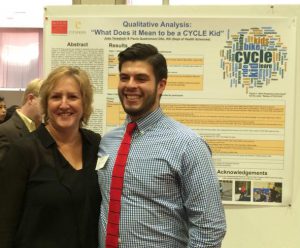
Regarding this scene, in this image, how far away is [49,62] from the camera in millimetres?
2307

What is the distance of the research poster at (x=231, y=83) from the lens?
217cm

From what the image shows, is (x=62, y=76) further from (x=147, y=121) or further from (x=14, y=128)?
(x=14, y=128)

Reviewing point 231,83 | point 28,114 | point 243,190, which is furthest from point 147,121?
point 28,114

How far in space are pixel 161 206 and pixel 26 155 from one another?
0.57 metres

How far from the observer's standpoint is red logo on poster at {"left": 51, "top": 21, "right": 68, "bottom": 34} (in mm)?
2278

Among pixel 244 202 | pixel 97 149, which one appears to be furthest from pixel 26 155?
pixel 244 202

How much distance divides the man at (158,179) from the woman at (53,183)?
0.11 metres

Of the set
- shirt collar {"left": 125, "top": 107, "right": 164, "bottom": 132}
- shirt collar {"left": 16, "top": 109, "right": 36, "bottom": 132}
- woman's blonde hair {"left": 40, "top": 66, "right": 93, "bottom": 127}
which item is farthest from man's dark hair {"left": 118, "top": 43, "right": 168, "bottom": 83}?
shirt collar {"left": 16, "top": 109, "right": 36, "bottom": 132}

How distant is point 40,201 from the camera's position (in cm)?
159

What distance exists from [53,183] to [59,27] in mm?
1032

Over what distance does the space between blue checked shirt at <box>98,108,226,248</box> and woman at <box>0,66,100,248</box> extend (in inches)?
7.9

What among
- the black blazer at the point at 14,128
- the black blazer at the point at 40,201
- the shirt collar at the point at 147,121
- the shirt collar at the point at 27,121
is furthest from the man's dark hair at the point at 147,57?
the shirt collar at the point at 27,121

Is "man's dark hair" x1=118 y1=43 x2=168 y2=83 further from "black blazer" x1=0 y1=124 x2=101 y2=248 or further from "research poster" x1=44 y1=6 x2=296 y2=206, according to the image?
"research poster" x1=44 y1=6 x2=296 y2=206

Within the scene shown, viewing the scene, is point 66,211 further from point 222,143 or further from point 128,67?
point 222,143
